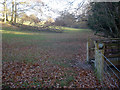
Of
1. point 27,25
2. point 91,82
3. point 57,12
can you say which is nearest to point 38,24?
point 27,25

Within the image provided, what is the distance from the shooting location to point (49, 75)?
5.43 metres

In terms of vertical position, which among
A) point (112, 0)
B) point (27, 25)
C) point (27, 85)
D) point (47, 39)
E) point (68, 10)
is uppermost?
point (112, 0)

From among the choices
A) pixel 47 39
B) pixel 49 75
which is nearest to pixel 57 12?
pixel 49 75

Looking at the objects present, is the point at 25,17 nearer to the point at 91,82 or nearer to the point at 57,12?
the point at 57,12

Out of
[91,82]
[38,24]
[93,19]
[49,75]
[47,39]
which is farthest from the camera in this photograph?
[47,39]

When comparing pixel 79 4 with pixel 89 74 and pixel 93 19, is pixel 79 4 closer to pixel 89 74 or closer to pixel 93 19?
pixel 93 19

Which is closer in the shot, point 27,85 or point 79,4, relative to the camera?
point 27,85

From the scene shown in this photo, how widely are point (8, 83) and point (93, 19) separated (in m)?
8.86

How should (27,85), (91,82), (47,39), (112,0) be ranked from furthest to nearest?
(47,39) → (112,0) → (91,82) → (27,85)

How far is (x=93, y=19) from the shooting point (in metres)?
10.8

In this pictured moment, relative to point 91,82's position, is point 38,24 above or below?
above

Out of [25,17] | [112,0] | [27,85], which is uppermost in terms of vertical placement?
[112,0]

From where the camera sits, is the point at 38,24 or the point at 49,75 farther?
the point at 38,24

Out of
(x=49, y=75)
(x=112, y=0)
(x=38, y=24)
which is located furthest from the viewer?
(x=112, y=0)
